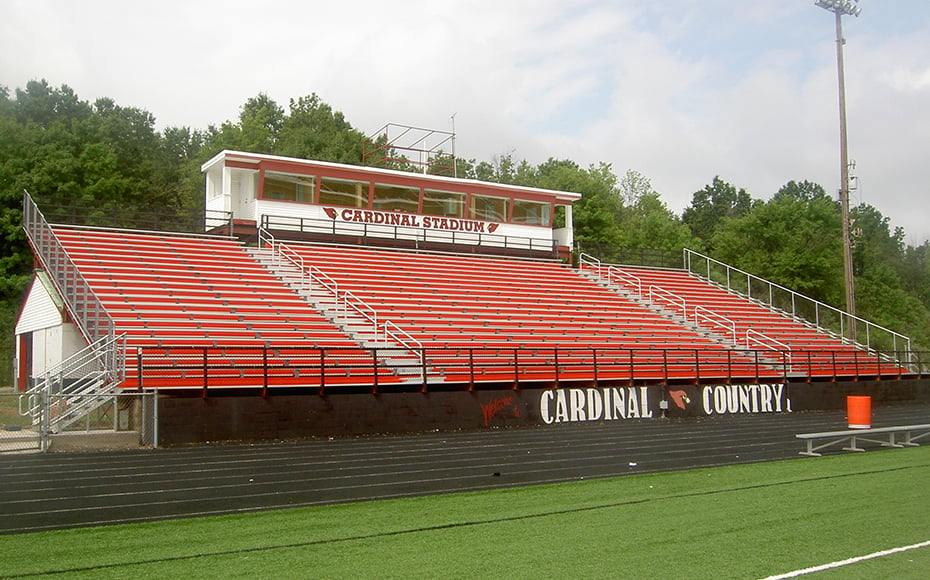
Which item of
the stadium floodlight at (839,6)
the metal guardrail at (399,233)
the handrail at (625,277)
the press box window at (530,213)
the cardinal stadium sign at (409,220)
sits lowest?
the handrail at (625,277)

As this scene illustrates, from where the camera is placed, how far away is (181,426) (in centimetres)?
1524

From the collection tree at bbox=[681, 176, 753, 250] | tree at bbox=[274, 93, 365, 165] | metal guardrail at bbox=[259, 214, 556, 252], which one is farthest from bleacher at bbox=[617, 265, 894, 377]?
tree at bbox=[681, 176, 753, 250]

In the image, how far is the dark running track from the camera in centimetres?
971

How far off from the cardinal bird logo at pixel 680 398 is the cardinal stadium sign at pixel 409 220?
11.9 m

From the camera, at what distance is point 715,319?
3031 cm

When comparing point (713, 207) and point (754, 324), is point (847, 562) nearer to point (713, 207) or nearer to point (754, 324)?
point (754, 324)

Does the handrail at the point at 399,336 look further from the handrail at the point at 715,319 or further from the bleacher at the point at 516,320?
the handrail at the point at 715,319

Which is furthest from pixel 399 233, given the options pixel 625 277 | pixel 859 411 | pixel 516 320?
pixel 859 411

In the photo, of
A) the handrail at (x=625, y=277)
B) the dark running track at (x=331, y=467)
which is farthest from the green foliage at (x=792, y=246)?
the dark running track at (x=331, y=467)

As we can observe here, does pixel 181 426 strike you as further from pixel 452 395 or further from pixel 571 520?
pixel 571 520

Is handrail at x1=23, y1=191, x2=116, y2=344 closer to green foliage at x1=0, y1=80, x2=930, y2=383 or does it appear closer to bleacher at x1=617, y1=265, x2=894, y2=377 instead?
green foliage at x1=0, y1=80, x2=930, y2=383

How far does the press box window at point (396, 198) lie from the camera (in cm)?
2994

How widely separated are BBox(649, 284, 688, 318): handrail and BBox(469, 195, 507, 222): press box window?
6084 millimetres

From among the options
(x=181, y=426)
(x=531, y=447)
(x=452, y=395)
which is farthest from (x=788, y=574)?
(x=452, y=395)
